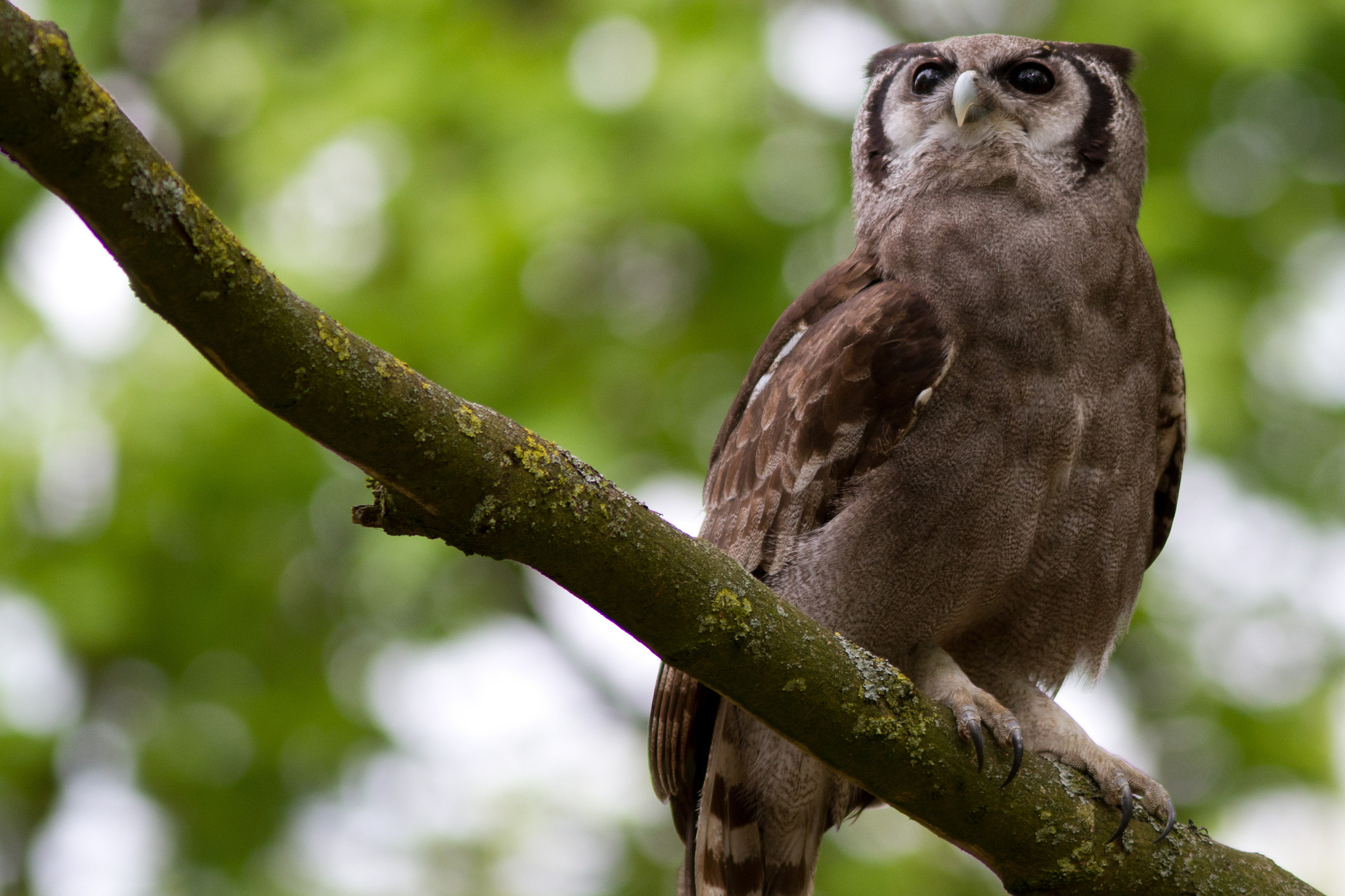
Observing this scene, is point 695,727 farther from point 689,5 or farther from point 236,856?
point 236,856

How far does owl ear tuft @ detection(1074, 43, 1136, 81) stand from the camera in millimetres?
3852

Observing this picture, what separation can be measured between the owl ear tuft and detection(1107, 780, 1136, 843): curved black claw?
203 centimetres

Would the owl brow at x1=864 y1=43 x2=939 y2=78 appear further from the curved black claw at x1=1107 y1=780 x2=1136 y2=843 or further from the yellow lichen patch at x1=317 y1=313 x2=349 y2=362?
the yellow lichen patch at x1=317 y1=313 x2=349 y2=362

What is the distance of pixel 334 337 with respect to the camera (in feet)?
6.58

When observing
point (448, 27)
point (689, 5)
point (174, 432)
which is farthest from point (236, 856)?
point (689, 5)

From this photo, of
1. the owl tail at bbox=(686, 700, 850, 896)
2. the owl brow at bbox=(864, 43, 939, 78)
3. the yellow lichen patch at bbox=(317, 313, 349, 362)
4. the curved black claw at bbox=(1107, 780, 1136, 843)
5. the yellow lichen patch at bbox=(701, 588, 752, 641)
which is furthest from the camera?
the owl brow at bbox=(864, 43, 939, 78)

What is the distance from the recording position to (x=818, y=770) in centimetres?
340

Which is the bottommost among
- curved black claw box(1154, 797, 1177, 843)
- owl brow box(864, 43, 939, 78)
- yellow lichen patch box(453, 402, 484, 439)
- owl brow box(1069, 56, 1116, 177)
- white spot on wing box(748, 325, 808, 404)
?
yellow lichen patch box(453, 402, 484, 439)

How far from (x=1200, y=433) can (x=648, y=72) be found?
2561 millimetres

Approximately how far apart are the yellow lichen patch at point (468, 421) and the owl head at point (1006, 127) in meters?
1.77

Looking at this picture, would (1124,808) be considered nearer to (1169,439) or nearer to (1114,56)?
(1169,439)

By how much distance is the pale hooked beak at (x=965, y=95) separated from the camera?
348 centimetres

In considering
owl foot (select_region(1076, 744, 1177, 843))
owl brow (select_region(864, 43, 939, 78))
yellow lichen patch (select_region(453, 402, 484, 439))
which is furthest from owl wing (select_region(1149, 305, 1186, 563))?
yellow lichen patch (select_region(453, 402, 484, 439))

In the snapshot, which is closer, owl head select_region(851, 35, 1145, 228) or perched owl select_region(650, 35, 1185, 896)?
perched owl select_region(650, 35, 1185, 896)
